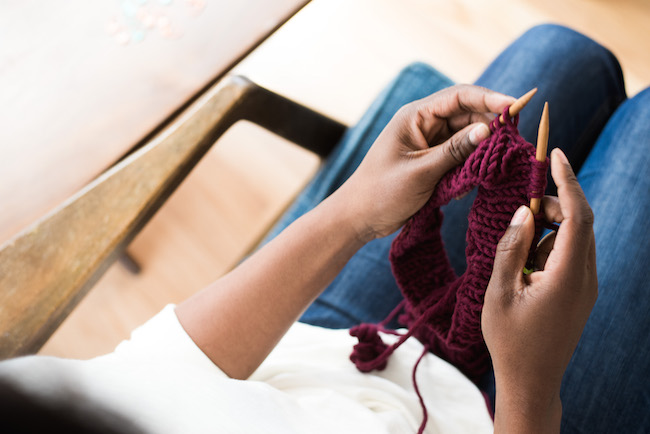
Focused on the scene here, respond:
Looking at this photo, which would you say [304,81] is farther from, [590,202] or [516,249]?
[516,249]

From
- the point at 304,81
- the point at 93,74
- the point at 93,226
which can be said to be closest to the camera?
the point at 93,226

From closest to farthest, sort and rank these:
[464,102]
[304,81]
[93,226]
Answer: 1. [464,102]
2. [93,226]
3. [304,81]

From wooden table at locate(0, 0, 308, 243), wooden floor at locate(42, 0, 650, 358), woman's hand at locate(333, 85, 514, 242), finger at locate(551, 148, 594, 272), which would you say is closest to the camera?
finger at locate(551, 148, 594, 272)

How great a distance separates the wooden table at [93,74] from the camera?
0.74m

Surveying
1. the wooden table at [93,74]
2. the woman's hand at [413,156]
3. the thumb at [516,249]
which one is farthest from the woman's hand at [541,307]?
the wooden table at [93,74]

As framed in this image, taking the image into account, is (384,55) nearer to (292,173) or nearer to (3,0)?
(292,173)

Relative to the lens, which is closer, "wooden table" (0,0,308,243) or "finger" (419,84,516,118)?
"finger" (419,84,516,118)

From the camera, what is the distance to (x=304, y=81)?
1402mm

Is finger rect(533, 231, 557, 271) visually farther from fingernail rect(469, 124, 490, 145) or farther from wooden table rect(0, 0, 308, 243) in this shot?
wooden table rect(0, 0, 308, 243)

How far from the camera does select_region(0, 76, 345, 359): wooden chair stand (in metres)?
0.59

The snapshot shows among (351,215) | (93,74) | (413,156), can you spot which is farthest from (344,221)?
(93,74)

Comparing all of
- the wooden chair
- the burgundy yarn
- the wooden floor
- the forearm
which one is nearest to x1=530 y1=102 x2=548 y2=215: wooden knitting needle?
the burgundy yarn

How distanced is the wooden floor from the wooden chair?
0.51 m

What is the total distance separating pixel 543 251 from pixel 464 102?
189 mm
